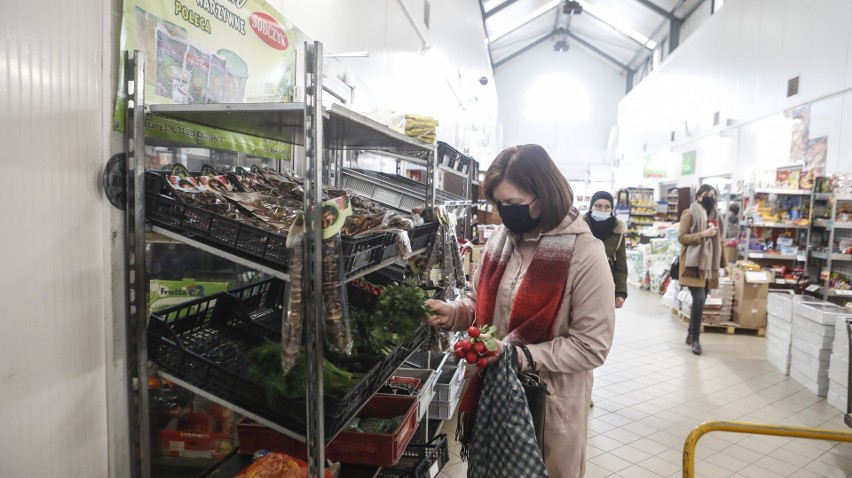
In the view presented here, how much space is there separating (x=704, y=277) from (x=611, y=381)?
1903 mm

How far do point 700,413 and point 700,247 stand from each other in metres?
2.32

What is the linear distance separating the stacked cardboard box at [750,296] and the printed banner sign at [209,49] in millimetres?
6569

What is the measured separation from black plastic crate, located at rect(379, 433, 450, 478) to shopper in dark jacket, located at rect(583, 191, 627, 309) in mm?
2182

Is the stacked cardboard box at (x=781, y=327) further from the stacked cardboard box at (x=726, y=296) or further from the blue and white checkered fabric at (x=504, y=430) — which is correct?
the blue and white checkered fabric at (x=504, y=430)

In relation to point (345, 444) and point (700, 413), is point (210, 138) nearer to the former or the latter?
point (345, 444)

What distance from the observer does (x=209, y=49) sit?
219cm

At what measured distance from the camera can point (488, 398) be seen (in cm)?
177

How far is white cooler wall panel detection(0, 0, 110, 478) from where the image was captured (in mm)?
1414

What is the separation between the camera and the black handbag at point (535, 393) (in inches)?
70.6

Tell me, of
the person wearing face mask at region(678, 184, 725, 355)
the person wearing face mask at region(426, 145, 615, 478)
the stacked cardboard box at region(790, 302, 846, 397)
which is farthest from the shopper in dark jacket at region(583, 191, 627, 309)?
the person wearing face mask at region(426, 145, 615, 478)

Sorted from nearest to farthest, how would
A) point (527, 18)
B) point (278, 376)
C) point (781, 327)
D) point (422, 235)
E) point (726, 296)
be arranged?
point (278, 376), point (422, 235), point (781, 327), point (726, 296), point (527, 18)

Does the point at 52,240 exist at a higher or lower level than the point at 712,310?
higher

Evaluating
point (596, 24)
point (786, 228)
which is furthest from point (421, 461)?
point (596, 24)

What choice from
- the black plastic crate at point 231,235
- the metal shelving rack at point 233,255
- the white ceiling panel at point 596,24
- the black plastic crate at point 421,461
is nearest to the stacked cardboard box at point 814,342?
the black plastic crate at point 421,461
